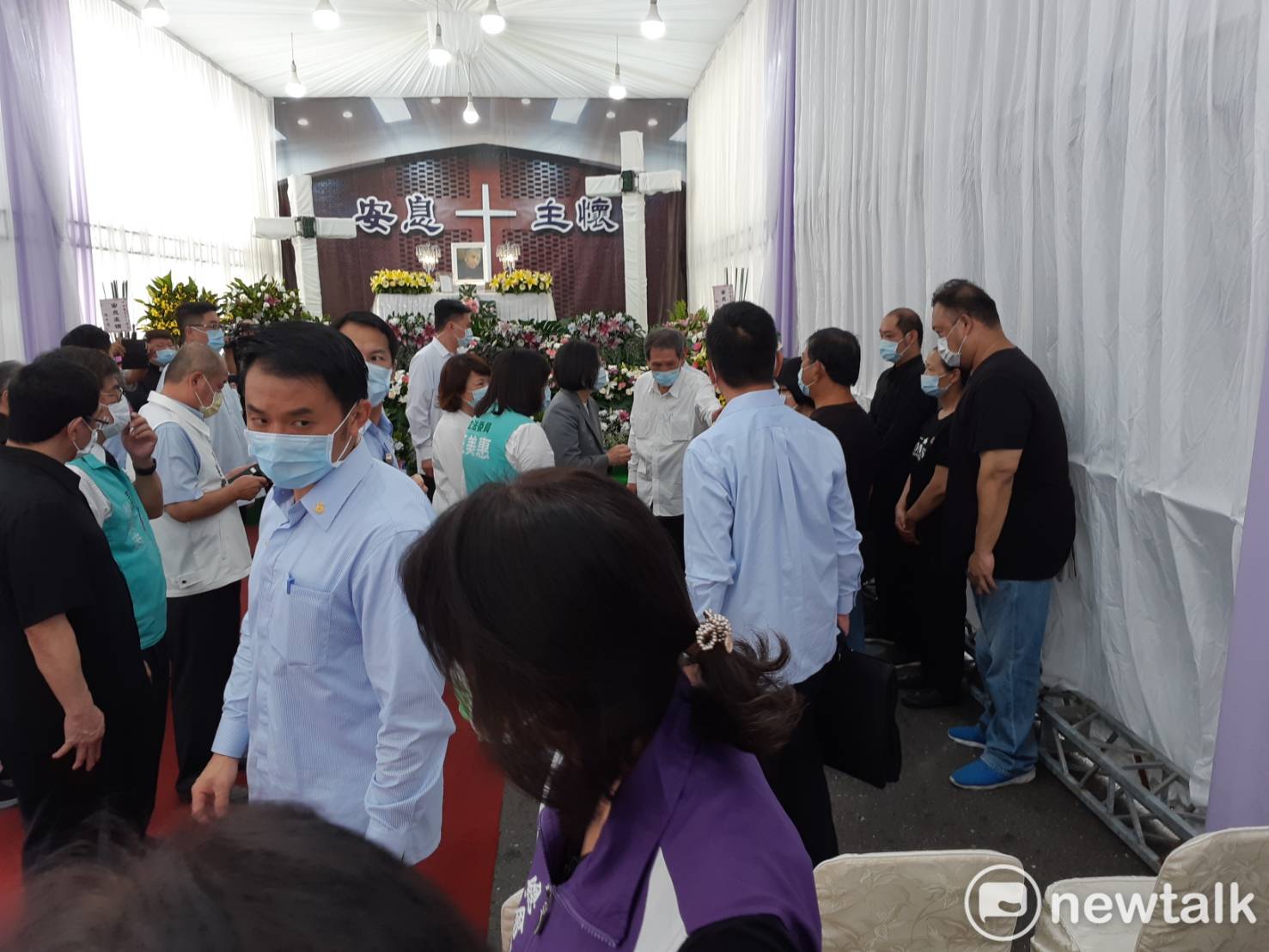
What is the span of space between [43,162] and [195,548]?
5.28 meters

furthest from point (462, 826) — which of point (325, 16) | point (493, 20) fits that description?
point (325, 16)

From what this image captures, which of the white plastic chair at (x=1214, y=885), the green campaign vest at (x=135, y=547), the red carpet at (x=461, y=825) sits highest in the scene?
the green campaign vest at (x=135, y=547)

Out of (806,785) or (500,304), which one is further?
(500,304)

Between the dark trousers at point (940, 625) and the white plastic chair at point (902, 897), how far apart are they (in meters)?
2.08

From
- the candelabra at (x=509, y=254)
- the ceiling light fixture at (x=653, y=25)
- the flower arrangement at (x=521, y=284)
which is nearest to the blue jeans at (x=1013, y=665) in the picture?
the ceiling light fixture at (x=653, y=25)

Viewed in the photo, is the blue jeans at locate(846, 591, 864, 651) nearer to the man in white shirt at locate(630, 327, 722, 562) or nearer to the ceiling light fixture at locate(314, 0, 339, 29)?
the man in white shirt at locate(630, 327, 722, 562)

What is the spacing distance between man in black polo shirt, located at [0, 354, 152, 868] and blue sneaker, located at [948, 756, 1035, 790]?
2520 millimetres

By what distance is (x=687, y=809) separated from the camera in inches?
30.1

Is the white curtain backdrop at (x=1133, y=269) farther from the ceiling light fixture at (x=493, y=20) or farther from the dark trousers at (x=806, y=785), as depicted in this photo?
the ceiling light fixture at (x=493, y=20)

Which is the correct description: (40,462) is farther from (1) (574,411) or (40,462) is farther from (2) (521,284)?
(2) (521,284)

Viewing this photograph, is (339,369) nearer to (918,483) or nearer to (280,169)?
(918,483)

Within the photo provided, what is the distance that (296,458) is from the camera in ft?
5.02

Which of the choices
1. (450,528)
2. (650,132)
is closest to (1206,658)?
(450,528)

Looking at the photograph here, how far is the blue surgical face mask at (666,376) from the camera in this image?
169 inches
